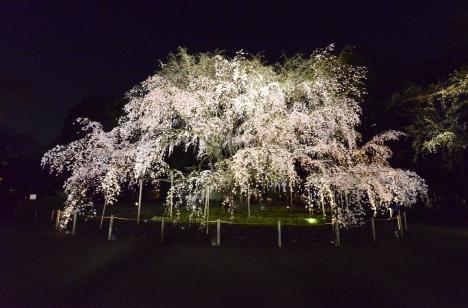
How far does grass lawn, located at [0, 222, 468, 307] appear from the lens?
6301mm

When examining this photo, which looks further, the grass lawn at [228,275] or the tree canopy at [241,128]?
the tree canopy at [241,128]

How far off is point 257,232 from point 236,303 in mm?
7224

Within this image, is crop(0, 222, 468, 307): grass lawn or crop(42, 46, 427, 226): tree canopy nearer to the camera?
crop(0, 222, 468, 307): grass lawn

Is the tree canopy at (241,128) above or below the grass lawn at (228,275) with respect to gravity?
above

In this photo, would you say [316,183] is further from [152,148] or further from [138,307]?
[138,307]

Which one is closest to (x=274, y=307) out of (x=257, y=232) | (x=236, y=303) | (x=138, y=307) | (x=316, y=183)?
(x=236, y=303)

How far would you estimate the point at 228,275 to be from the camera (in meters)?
8.18

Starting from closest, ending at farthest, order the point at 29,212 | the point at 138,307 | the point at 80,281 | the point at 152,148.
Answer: the point at 138,307 < the point at 80,281 < the point at 152,148 < the point at 29,212

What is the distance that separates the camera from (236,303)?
241 inches

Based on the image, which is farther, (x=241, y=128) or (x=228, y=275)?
(x=241, y=128)

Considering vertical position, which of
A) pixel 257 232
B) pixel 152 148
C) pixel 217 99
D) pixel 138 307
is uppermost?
pixel 217 99

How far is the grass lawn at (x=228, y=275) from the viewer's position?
6301mm

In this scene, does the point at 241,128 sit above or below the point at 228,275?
above

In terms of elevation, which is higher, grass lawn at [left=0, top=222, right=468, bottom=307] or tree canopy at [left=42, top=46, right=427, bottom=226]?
tree canopy at [left=42, top=46, right=427, bottom=226]
